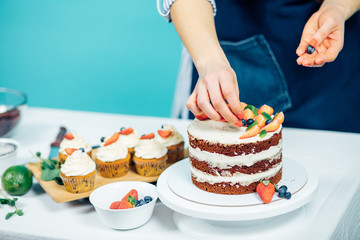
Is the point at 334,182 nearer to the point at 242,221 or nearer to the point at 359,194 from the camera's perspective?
the point at 359,194

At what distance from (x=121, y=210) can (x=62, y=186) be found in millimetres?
371

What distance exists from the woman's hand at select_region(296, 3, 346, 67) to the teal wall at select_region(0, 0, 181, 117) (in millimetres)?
3383

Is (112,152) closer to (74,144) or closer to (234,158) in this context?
(74,144)

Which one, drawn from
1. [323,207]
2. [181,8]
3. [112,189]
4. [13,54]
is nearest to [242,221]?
[323,207]

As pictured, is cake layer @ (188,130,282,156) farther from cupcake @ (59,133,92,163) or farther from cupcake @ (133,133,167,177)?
cupcake @ (59,133,92,163)

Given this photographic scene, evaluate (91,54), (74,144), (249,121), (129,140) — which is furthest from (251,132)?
(91,54)

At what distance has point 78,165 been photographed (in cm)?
150

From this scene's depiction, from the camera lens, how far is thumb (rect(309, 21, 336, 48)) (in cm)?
152

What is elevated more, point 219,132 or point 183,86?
point 219,132

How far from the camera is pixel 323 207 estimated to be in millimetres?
1387

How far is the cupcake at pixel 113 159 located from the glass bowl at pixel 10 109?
60 centimetres

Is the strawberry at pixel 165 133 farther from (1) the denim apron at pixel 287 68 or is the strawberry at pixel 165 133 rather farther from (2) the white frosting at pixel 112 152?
(1) the denim apron at pixel 287 68

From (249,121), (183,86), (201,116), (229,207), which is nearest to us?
(229,207)

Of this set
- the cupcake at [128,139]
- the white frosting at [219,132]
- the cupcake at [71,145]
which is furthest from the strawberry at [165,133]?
the white frosting at [219,132]
